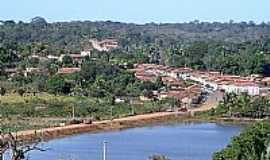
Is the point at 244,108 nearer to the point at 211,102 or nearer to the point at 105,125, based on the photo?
the point at 211,102

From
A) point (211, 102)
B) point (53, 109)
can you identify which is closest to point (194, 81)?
point (211, 102)

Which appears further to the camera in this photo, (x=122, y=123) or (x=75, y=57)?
(x=75, y=57)

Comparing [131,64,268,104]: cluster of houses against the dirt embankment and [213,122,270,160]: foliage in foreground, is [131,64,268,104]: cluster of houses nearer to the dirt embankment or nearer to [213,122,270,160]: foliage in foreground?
the dirt embankment

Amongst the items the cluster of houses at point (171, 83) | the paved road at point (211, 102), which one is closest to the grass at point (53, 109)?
the paved road at point (211, 102)

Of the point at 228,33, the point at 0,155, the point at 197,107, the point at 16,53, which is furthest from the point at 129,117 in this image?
the point at 228,33

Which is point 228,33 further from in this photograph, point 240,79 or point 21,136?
point 21,136
